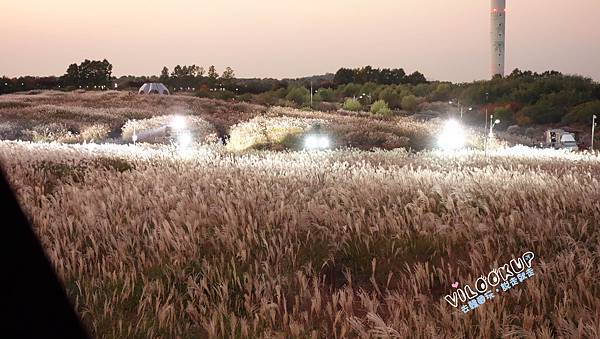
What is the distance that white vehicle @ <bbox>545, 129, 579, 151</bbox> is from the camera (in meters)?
27.9

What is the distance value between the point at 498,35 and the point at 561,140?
92981mm

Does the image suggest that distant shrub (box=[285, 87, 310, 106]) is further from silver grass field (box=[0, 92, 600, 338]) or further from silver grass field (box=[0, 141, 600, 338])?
silver grass field (box=[0, 141, 600, 338])

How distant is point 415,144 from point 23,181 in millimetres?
17937

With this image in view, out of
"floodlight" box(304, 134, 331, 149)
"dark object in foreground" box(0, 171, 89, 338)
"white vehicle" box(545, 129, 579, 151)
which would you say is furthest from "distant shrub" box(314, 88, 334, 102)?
"dark object in foreground" box(0, 171, 89, 338)

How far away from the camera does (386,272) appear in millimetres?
4656

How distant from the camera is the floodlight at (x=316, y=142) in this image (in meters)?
22.3

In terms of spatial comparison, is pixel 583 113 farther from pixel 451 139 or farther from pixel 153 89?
pixel 153 89

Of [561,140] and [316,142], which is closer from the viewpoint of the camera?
[316,142]

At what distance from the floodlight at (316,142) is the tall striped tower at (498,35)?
313 ft

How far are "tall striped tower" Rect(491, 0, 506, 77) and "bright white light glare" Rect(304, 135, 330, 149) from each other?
313 ft

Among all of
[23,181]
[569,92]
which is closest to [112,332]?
[23,181]

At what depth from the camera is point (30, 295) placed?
13.1 feet

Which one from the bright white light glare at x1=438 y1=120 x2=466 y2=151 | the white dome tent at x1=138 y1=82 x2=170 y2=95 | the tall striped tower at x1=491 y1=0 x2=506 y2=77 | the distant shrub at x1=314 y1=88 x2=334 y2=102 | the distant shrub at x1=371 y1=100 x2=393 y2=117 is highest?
the tall striped tower at x1=491 y1=0 x2=506 y2=77

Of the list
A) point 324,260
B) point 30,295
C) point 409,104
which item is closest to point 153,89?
point 409,104
